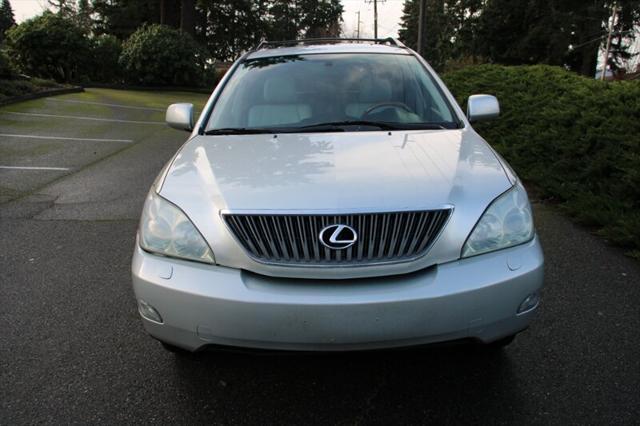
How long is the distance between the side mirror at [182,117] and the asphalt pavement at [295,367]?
1.15 m

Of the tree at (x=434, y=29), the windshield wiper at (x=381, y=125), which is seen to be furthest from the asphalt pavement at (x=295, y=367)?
the tree at (x=434, y=29)

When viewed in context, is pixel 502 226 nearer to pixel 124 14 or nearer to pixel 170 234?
pixel 170 234

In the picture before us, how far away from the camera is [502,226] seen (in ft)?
7.66

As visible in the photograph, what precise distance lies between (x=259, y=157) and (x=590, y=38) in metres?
43.4

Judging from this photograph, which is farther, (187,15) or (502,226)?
(187,15)

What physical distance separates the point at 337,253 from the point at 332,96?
1.66 m

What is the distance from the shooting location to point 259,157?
2740 mm

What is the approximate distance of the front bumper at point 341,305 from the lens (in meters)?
2.07

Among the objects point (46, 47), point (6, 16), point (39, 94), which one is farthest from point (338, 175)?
point (6, 16)

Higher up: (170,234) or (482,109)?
(482,109)

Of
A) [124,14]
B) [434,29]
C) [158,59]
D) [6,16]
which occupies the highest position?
[6,16]

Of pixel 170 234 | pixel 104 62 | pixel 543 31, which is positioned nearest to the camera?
pixel 170 234

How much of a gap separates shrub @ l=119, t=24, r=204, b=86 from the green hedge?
56.5ft

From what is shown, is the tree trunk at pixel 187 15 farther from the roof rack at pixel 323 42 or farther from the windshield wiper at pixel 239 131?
the windshield wiper at pixel 239 131
